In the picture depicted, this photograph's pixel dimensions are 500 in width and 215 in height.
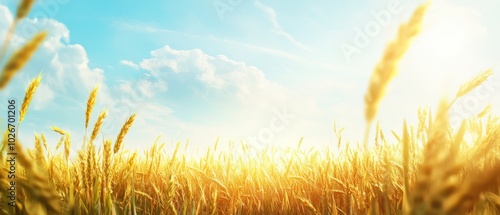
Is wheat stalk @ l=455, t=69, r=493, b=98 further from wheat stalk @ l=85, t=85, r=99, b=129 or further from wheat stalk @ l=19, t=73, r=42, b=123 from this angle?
wheat stalk @ l=19, t=73, r=42, b=123

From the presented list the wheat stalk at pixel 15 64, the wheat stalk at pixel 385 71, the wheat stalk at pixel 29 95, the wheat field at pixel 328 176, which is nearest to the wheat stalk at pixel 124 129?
the wheat field at pixel 328 176

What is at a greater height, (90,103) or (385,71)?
(90,103)

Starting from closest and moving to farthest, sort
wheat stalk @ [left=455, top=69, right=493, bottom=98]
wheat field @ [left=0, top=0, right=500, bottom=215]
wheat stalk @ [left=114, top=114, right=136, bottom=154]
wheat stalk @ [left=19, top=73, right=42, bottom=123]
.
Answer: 1. wheat field @ [left=0, top=0, right=500, bottom=215]
2. wheat stalk @ [left=19, top=73, right=42, bottom=123]
3. wheat stalk @ [left=455, top=69, right=493, bottom=98]
4. wheat stalk @ [left=114, top=114, right=136, bottom=154]

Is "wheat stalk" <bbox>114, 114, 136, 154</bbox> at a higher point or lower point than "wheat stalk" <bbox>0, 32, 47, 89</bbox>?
higher

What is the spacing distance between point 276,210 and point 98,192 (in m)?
1.37

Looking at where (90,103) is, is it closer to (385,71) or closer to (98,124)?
(98,124)

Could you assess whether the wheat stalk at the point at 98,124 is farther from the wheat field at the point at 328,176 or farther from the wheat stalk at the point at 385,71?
the wheat stalk at the point at 385,71

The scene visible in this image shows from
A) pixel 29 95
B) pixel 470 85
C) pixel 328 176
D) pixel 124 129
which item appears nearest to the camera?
pixel 29 95

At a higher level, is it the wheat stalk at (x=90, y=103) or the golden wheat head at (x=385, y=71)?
the wheat stalk at (x=90, y=103)

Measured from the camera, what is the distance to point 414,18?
0.78 meters

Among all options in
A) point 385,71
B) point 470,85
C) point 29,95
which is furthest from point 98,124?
point 470,85

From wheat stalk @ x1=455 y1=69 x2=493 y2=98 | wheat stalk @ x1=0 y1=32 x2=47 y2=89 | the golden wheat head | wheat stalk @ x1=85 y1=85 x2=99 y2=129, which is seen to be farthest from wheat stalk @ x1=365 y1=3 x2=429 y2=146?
Answer: wheat stalk @ x1=85 y1=85 x2=99 y2=129

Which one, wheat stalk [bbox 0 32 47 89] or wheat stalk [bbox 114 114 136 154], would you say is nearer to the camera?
wheat stalk [bbox 0 32 47 89]

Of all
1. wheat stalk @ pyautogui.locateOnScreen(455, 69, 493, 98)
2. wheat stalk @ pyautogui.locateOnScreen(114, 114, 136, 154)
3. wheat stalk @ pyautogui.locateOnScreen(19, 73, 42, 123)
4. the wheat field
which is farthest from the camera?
wheat stalk @ pyautogui.locateOnScreen(114, 114, 136, 154)
